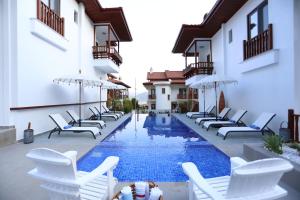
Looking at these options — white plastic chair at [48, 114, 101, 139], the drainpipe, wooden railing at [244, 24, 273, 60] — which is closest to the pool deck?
white plastic chair at [48, 114, 101, 139]

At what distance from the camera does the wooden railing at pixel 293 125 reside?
25.3 feet

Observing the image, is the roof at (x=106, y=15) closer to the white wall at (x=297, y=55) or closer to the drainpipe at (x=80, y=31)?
the drainpipe at (x=80, y=31)

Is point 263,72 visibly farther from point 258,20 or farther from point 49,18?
point 49,18

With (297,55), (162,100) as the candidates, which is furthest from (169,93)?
(297,55)

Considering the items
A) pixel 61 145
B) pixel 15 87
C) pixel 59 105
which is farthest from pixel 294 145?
pixel 59 105

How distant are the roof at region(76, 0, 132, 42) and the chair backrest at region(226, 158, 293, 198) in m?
15.6

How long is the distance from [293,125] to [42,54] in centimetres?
994

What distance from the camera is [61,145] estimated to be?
8.49 metres

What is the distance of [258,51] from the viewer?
1161 centimetres

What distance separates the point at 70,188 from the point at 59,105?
10.6 meters

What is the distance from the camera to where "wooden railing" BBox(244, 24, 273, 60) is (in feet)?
33.7

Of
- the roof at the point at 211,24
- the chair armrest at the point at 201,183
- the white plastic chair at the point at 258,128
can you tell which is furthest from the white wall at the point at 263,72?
the chair armrest at the point at 201,183

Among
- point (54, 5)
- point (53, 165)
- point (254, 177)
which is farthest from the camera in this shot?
point (54, 5)

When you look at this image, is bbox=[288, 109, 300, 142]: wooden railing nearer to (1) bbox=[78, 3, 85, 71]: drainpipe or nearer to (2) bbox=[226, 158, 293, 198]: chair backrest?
(2) bbox=[226, 158, 293, 198]: chair backrest
